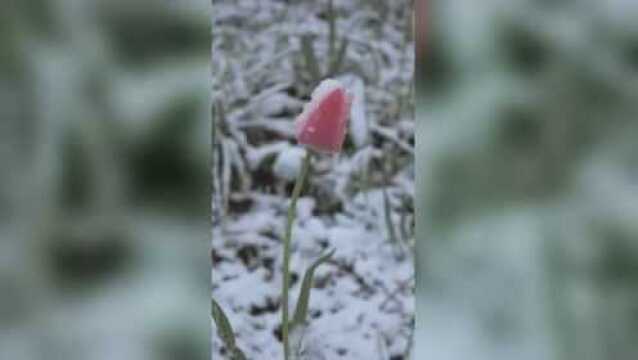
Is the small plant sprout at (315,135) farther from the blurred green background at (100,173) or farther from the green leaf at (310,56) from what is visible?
the blurred green background at (100,173)

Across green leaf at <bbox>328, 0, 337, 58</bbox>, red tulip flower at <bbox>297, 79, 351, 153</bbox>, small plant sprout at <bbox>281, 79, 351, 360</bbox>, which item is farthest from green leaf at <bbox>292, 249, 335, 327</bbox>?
green leaf at <bbox>328, 0, 337, 58</bbox>

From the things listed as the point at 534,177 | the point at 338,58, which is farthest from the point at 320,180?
the point at 534,177

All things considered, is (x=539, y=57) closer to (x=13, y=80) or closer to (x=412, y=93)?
(x=412, y=93)

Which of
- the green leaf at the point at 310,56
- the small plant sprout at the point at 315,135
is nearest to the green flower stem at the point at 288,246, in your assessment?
the small plant sprout at the point at 315,135

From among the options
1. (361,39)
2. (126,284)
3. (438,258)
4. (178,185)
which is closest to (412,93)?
(361,39)

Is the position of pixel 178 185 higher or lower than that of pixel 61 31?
lower

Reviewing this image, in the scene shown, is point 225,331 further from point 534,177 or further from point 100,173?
point 534,177

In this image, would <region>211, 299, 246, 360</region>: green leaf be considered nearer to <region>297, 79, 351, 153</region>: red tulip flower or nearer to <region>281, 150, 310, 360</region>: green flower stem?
<region>281, 150, 310, 360</region>: green flower stem
